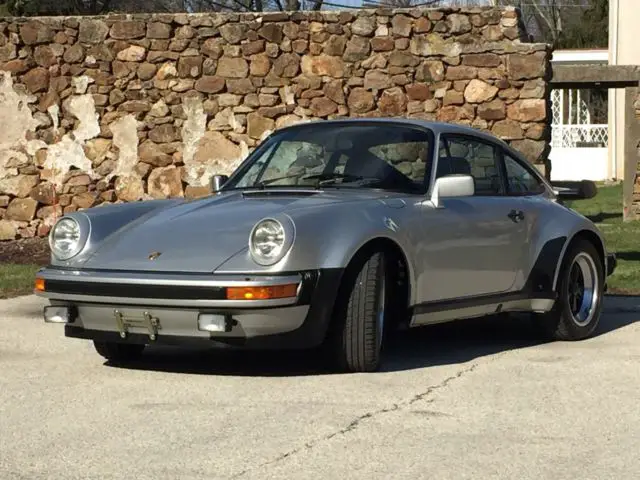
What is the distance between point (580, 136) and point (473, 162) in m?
34.9

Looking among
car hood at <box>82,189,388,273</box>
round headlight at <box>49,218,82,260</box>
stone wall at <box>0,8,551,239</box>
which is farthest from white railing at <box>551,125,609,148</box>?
round headlight at <box>49,218,82,260</box>

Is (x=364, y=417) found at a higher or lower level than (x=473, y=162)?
lower

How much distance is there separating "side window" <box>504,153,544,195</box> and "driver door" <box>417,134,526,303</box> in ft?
0.28

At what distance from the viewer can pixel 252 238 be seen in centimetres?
648

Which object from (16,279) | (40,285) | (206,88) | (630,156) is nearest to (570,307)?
(40,285)

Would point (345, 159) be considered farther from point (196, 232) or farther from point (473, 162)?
point (196, 232)

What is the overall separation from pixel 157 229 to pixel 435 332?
245 centimetres

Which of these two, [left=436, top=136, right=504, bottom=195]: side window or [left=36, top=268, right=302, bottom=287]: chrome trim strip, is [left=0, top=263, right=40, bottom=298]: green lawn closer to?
[left=36, top=268, right=302, bottom=287]: chrome trim strip

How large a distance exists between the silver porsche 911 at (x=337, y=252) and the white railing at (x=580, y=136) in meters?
33.8

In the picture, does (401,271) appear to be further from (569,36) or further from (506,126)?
(569,36)

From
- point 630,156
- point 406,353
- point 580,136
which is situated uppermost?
point 406,353

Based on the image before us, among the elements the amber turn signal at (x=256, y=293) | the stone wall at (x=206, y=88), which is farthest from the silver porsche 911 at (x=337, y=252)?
the stone wall at (x=206, y=88)

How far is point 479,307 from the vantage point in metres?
7.61

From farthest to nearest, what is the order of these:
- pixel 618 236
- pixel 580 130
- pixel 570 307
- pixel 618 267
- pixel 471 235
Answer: pixel 580 130, pixel 618 236, pixel 618 267, pixel 570 307, pixel 471 235
